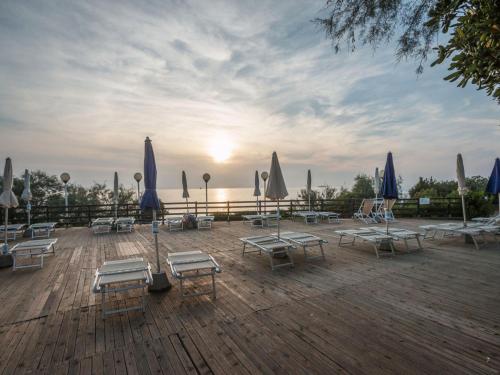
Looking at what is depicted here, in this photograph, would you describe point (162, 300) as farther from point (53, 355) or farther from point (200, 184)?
point (200, 184)

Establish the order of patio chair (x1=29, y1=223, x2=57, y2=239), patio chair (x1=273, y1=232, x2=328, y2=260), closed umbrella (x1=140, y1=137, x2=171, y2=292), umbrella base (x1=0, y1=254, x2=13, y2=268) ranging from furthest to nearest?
patio chair (x1=29, y1=223, x2=57, y2=239)
patio chair (x1=273, y1=232, x2=328, y2=260)
umbrella base (x1=0, y1=254, x2=13, y2=268)
closed umbrella (x1=140, y1=137, x2=171, y2=292)

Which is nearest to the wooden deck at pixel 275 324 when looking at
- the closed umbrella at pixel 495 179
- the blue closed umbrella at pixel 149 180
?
the blue closed umbrella at pixel 149 180

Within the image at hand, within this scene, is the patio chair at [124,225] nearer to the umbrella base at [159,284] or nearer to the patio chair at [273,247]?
the patio chair at [273,247]

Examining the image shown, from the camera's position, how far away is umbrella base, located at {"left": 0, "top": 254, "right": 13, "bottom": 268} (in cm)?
484

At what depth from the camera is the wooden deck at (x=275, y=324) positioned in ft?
6.65

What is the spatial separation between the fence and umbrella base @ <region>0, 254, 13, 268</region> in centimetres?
527

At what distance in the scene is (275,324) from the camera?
2635mm

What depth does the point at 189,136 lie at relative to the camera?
37.6 ft

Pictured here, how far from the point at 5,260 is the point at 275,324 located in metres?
5.56

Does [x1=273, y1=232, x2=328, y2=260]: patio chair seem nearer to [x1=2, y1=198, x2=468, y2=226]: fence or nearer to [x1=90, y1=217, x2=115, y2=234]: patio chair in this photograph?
[x1=2, y1=198, x2=468, y2=226]: fence

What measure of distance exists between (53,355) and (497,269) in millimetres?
6384

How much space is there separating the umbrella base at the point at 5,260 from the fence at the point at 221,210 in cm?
527

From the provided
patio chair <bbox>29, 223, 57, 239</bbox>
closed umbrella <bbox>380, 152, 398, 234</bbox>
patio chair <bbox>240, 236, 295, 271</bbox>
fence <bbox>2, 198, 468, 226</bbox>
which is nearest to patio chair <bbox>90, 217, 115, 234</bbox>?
patio chair <bbox>29, 223, 57, 239</bbox>

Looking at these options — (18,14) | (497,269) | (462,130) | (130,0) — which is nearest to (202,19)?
(130,0)
